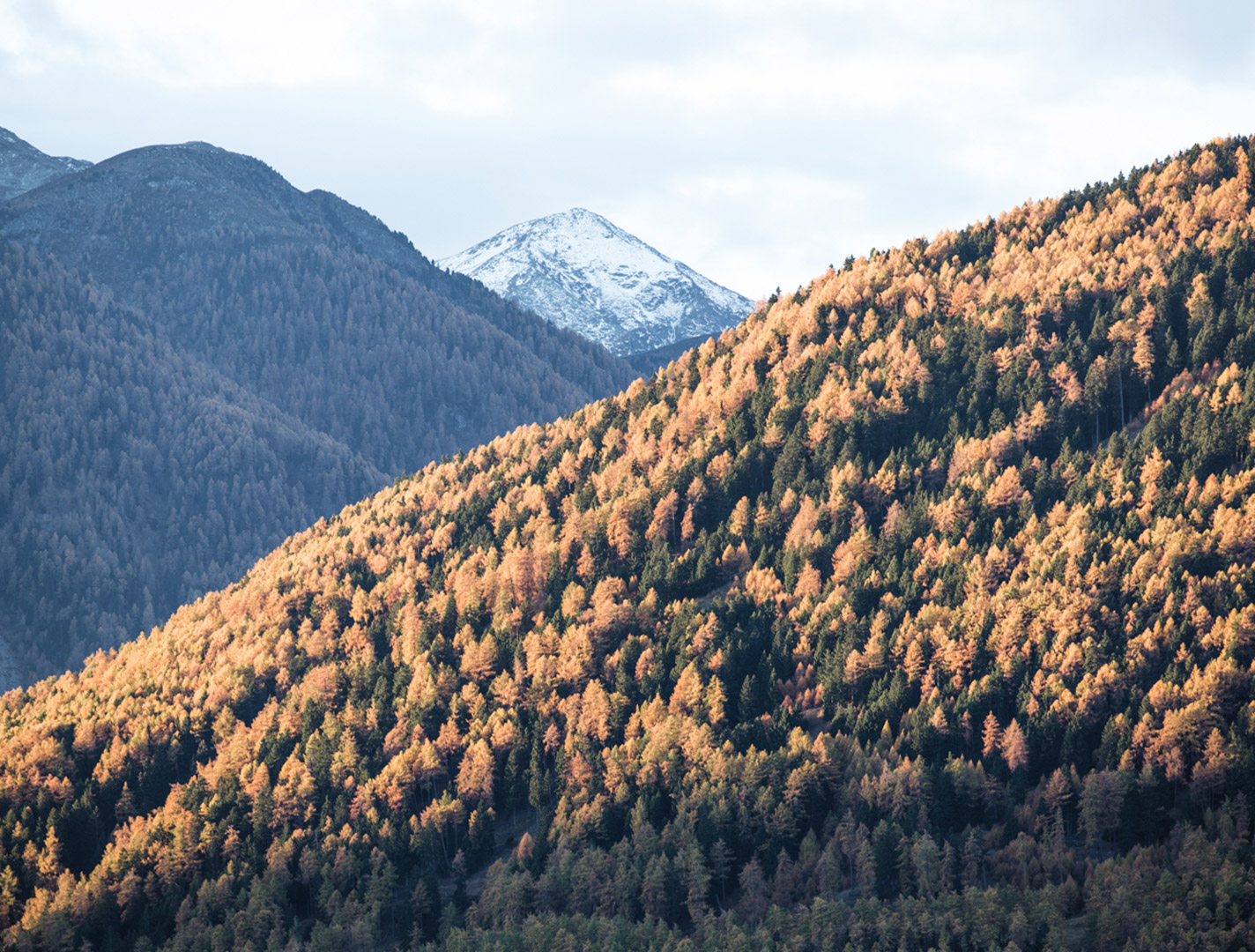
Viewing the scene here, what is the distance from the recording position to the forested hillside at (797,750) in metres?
130

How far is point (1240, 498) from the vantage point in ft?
534

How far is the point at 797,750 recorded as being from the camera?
152 m

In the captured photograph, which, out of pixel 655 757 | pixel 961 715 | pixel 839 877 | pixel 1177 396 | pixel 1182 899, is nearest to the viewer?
pixel 1182 899

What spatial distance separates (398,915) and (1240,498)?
11728 centimetres

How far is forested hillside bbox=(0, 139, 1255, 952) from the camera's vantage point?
12962 centimetres

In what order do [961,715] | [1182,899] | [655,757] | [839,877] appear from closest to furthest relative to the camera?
[1182,899] → [839,877] → [961,715] → [655,757]

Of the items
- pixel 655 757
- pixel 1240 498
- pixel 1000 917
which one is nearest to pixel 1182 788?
pixel 1000 917

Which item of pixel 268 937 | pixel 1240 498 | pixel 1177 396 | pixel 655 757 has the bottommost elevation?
pixel 268 937

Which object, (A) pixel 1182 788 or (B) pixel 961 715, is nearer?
(A) pixel 1182 788

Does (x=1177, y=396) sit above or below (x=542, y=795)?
above

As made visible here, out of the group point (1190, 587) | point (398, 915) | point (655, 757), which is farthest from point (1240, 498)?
point (398, 915)

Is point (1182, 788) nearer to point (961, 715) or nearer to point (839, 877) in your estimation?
point (961, 715)

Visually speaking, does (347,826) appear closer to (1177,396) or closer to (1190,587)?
(1190,587)

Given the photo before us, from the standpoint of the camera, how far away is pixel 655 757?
159m
